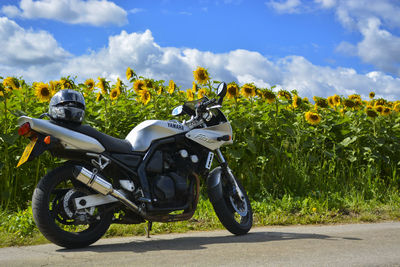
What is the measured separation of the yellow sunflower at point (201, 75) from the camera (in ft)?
22.8

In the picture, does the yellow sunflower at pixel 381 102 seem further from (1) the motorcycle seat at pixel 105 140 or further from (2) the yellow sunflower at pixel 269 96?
(1) the motorcycle seat at pixel 105 140

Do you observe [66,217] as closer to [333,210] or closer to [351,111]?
[333,210]

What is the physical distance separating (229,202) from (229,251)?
0.97 metres

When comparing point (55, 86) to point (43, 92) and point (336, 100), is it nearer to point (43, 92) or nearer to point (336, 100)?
point (43, 92)

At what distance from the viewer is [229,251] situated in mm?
4176

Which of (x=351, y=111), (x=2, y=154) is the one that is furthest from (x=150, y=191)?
(x=351, y=111)

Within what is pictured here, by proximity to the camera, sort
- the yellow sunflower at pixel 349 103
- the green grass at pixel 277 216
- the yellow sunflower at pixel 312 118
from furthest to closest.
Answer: the yellow sunflower at pixel 349 103 → the yellow sunflower at pixel 312 118 → the green grass at pixel 277 216

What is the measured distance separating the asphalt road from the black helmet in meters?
1.14

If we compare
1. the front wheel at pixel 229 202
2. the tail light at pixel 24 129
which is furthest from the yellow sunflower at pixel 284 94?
the tail light at pixel 24 129

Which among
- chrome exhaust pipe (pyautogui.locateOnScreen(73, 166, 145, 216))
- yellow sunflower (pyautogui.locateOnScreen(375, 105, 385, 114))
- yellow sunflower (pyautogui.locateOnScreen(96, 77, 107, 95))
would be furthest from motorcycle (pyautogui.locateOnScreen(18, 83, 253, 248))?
yellow sunflower (pyautogui.locateOnScreen(375, 105, 385, 114))

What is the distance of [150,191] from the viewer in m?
4.45

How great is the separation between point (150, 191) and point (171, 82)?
3392 mm

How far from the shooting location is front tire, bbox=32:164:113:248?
3.98m

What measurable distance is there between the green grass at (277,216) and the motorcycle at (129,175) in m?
0.44
